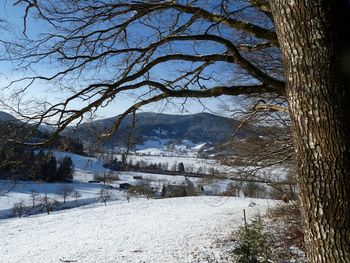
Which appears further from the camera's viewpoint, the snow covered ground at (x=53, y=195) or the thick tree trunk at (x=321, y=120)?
the snow covered ground at (x=53, y=195)

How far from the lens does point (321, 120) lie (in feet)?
6.42

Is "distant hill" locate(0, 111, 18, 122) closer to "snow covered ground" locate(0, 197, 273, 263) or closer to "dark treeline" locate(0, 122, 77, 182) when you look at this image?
"dark treeline" locate(0, 122, 77, 182)

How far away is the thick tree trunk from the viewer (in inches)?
75.3

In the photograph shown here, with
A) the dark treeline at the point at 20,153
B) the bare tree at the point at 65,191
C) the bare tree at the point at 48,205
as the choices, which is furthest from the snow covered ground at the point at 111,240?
the bare tree at the point at 65,191

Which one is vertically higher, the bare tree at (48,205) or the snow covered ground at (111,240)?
the snow covered ground at (111,240)

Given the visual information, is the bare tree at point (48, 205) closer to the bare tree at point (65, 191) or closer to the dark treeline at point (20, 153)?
the bare tree at point (65, 191)

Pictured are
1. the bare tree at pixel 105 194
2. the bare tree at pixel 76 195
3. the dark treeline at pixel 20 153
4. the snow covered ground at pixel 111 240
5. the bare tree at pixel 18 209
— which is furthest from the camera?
the bare tree at pixel 76 195

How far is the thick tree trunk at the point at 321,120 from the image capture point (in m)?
1.91

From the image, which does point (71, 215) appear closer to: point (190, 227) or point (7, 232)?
point (7, 232)

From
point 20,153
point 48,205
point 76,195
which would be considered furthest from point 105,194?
point 20,153

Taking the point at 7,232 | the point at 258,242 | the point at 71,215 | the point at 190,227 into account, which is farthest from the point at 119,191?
the point at 258,242

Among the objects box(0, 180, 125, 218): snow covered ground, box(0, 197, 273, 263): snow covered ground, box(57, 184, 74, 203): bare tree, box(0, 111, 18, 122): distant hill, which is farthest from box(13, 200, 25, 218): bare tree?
box(0, 111, 18, 122): distant hill

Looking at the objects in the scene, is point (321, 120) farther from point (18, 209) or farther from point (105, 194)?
point (105, 194)

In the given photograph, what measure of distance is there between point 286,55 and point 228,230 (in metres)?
16.3
